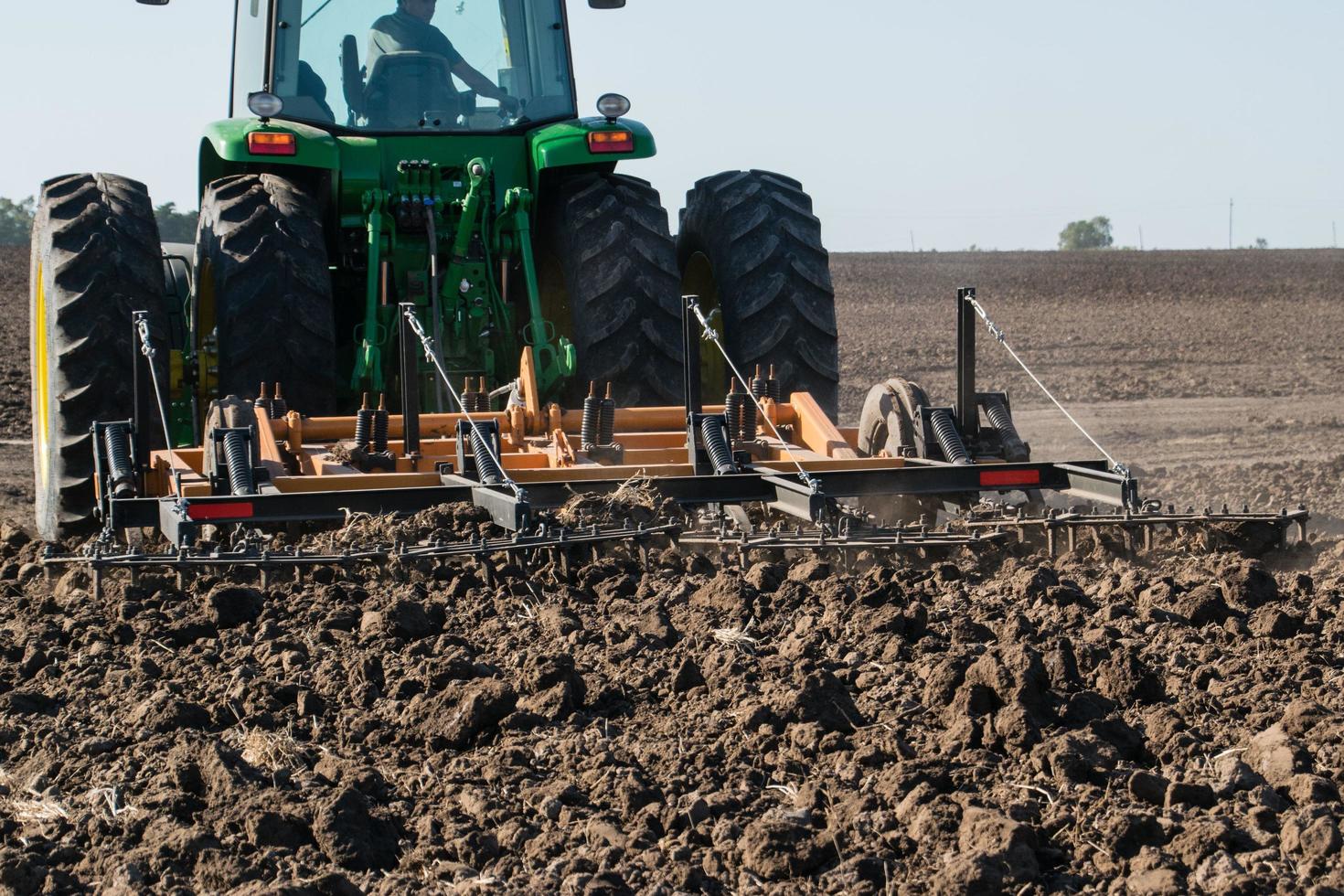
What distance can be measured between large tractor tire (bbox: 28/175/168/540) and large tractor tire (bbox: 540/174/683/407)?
1.72 m

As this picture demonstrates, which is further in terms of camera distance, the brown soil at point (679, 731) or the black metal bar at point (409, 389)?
the black metal bar at point (409, 389)

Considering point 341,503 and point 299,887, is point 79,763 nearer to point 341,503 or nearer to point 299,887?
point 299,887

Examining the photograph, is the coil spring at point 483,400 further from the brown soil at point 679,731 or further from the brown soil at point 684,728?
the brown soil at point 679,731

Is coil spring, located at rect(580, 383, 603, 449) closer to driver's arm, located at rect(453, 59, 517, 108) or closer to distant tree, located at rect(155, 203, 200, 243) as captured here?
driver's arm, located at rect(453, 59, 517, 108)

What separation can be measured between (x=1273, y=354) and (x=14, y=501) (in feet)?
46.2

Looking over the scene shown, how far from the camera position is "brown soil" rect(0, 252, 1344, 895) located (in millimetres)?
3066

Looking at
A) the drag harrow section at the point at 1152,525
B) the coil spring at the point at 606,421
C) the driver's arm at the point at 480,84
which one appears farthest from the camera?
the driver's arm at the point at 480,84

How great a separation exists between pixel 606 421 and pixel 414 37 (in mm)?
2369

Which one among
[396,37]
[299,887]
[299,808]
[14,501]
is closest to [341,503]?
[299,808]

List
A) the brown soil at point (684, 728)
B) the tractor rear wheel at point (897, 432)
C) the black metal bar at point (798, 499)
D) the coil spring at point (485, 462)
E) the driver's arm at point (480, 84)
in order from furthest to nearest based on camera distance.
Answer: the driver's arm at point (480, 84) → the tractor rear wheel at point (897, 432) → the coil spring at point (485, 462) → the black metal bar at point (798, 499) → the brown soil at point (684, 728)

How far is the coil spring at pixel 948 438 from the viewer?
6430 mm

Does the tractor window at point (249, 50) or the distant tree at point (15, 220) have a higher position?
the distant tree at point (15, 220)

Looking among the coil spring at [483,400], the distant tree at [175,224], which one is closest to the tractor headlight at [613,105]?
the coil spring at [483,400]

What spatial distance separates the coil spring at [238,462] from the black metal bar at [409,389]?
64 centimetres
